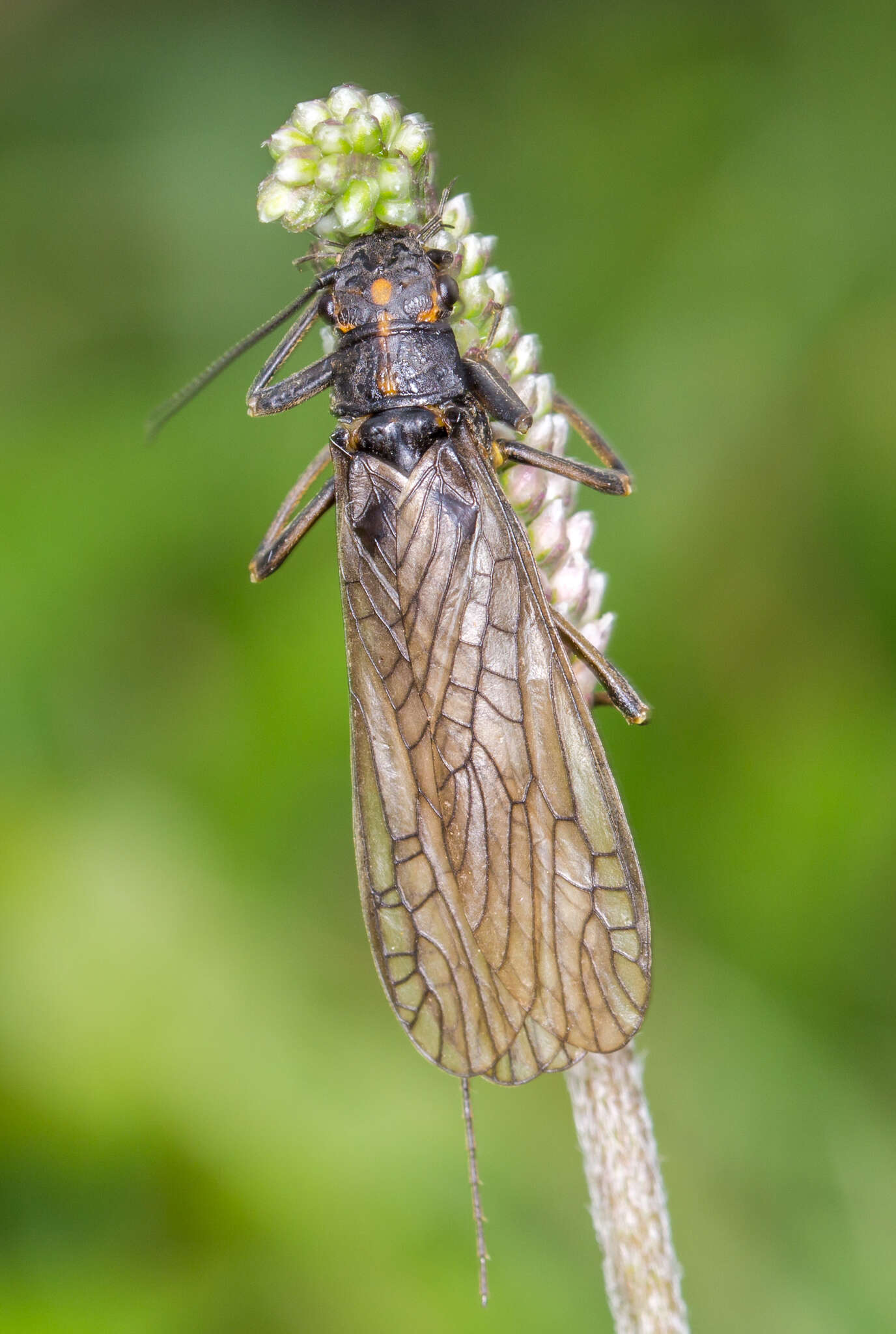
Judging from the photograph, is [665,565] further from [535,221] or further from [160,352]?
[160,352]

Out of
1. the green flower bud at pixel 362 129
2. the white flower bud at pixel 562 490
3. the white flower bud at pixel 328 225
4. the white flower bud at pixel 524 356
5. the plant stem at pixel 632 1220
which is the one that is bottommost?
the plant stem at pixel 632 1220

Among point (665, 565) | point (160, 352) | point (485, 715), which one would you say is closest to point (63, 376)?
point (160, 352)

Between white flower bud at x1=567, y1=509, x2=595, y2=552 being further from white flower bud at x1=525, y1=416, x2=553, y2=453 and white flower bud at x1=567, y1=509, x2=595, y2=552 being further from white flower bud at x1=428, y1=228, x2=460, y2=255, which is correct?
white flower bud at x1=428, y1=228, x2=460, y2=255

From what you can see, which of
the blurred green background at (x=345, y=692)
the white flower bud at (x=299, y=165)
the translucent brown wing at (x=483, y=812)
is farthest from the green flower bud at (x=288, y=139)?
the blurred green background at (x=345, y=692)

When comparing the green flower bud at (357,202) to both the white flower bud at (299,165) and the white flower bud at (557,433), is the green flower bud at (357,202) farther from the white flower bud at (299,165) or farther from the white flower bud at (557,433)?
the white flower bud at (557,433)

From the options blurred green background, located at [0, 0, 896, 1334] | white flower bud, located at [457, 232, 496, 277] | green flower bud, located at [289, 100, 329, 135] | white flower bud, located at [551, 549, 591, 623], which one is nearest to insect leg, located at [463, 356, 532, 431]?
white flower bud, located at [457, 232, 496, 277]

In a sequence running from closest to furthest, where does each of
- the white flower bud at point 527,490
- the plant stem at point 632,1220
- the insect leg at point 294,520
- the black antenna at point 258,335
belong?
the plant stem at point 632,1220
the white flower bud at point 527,490
the black antenna at point 258,335
the insect leg at point 294,520
